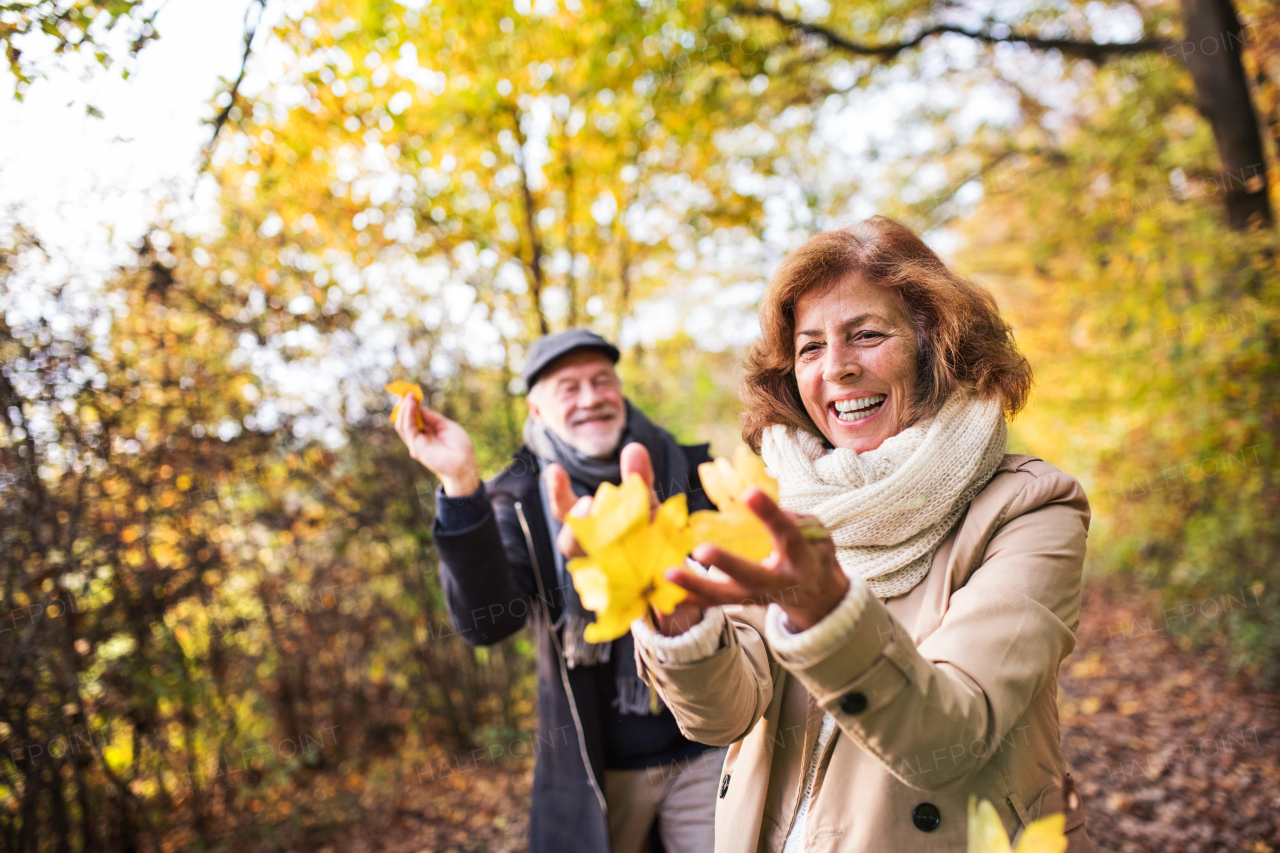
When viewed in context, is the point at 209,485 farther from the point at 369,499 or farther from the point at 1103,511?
the point at 1103,511

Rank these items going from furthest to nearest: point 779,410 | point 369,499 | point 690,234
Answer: point 690,234 < point 369,499 < point 779,410

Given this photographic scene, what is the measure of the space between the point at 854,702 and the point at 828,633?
0.12m

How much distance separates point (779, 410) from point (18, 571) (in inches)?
130

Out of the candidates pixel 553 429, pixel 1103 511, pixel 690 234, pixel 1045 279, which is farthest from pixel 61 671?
pixel 1045 279

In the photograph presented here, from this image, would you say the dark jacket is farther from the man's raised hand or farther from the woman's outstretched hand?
A: the woman's outstretched hand

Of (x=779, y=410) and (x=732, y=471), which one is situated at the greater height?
(x=779, y=410)

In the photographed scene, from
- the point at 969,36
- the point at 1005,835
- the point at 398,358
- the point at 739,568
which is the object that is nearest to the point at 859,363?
the point at 739,568

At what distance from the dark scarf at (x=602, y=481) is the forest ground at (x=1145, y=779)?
2.43 meters

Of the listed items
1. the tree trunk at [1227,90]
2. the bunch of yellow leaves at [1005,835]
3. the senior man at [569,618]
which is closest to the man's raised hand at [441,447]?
the senior man at [569,618]

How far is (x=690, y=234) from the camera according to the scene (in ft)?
21.4

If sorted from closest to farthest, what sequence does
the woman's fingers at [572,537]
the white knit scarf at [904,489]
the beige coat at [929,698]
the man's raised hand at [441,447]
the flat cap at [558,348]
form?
1. the woman's fingers at [572,537]
2. the beige coat at [929,698]
3. the white knit scarf at [904,489]
4. the man's raised hand at [441,447]
5. the flat cap at [558,348]

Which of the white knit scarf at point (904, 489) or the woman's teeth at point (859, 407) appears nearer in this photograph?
the white knit scarf at point (904, 489)

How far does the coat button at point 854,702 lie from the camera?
865 mm

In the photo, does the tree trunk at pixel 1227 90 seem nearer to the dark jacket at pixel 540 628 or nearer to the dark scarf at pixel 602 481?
the dark scarf at pixel 602 481
